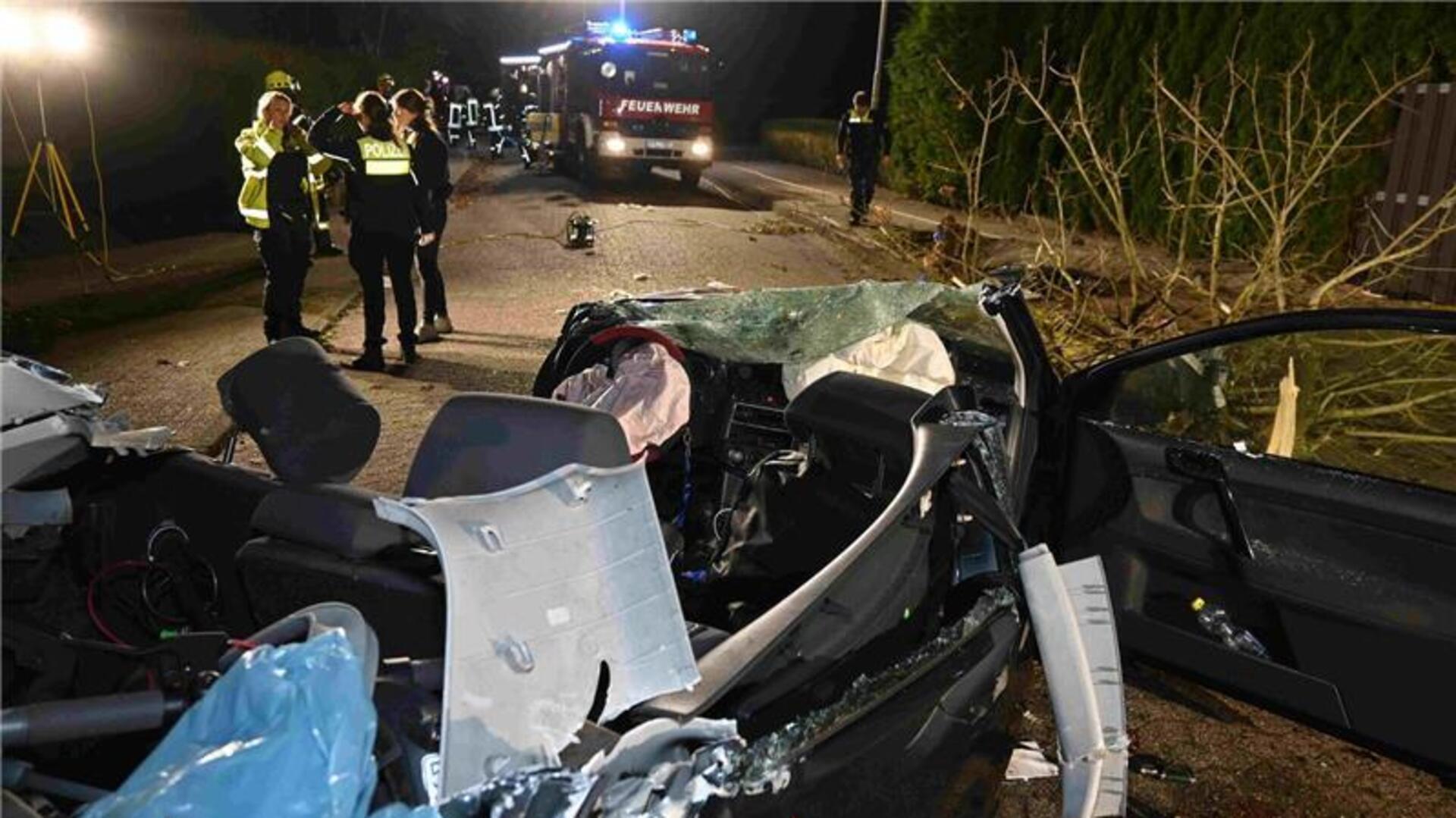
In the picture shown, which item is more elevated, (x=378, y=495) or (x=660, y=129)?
(x=378, y=495)

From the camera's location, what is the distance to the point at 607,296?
6.02 m

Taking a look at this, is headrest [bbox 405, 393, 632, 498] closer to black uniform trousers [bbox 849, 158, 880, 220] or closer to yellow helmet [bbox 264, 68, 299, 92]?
yellow helmet [bbox 264, 68, 299, 92]

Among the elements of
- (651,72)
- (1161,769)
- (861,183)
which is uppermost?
(651,72)

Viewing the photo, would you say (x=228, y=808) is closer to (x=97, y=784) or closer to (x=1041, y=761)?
(x=97, y=784)

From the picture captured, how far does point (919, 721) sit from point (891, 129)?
63.6 feet

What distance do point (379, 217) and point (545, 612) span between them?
631 centimetres

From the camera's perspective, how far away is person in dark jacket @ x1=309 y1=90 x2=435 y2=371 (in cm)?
730

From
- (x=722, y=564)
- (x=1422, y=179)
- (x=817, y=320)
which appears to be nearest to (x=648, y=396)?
(x=722, y=564)

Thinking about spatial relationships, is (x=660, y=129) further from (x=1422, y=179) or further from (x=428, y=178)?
(x=1422, y=179)

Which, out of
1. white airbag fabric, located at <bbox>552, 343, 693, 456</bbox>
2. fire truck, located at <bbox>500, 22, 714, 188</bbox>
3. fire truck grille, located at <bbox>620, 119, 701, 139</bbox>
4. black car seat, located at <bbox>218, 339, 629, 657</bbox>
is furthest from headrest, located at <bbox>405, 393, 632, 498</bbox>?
fire truck grille, located at <bbox>620, 119, 701, 139</bbox>

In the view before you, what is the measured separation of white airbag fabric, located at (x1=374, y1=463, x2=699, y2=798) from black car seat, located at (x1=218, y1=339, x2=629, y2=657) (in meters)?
0.08

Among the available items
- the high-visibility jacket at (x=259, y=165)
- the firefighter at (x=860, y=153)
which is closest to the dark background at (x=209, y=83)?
the high-visibility jacket at (x=259, y=165)

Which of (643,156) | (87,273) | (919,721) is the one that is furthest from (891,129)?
(919,721)

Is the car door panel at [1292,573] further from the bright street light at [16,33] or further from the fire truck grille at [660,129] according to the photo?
the fire truck grille at [660,129]
